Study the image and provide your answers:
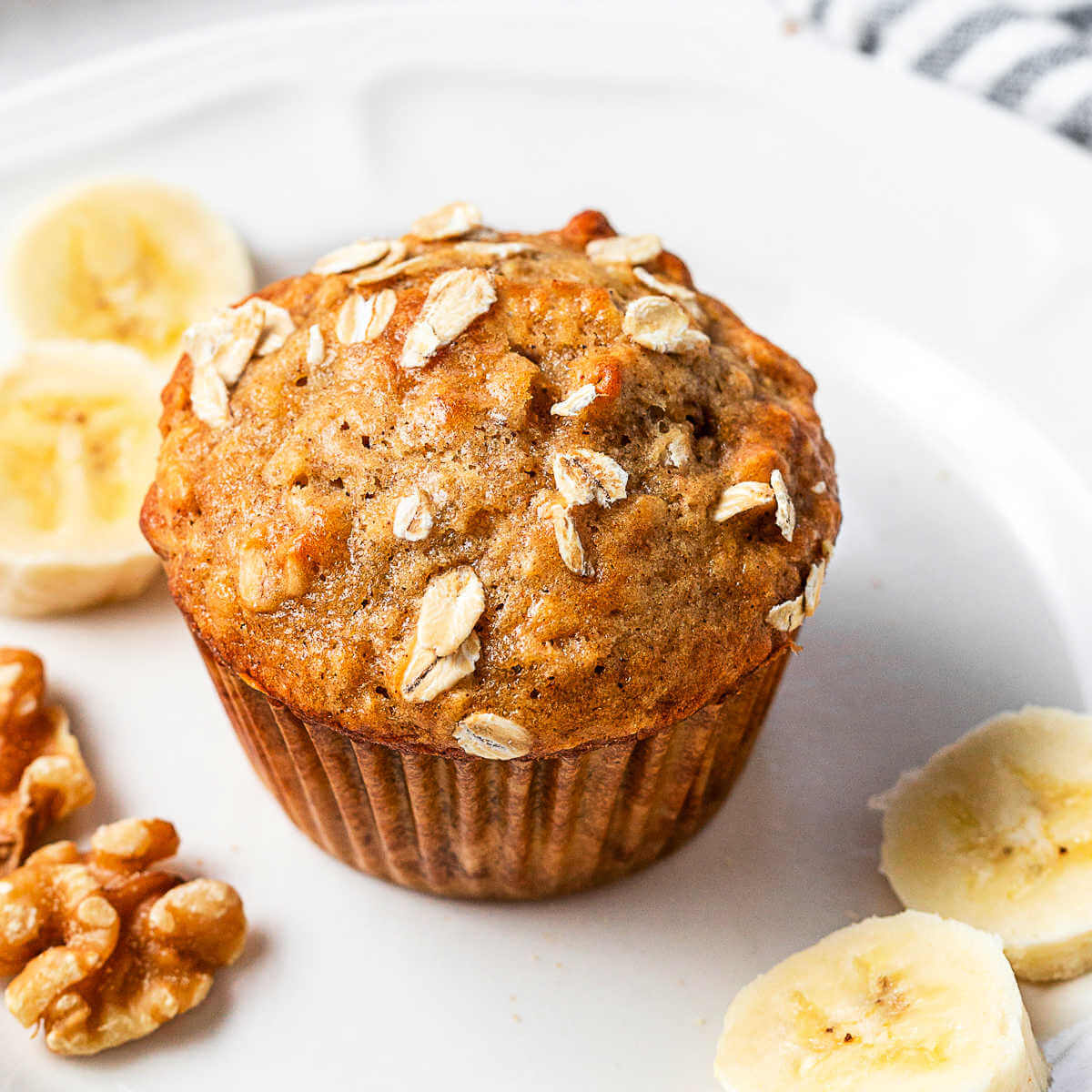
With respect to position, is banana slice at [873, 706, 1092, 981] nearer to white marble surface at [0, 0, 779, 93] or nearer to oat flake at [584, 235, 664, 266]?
oat flake at [584, 235, 664, 266]

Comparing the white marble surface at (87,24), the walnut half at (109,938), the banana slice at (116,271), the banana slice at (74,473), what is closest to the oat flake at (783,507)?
the walnut half at (109,938)

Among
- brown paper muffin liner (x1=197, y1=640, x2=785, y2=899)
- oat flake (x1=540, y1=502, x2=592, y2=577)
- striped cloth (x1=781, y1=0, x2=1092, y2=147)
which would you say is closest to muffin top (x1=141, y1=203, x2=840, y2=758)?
oat flake (x1=540, y1=502, x2=592, y2=577)

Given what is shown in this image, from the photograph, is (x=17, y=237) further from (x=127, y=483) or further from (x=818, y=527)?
(x=818, y=527)

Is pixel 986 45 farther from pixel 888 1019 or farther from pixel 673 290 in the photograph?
pixel 888 1019

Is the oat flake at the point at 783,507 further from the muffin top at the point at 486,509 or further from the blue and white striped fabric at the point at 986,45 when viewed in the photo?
the blue and white striped fabric at the point at 986,45

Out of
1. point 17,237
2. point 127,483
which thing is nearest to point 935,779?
point 127,483

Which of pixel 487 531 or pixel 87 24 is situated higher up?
pixel 487 531

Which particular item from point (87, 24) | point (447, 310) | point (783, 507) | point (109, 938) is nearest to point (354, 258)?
point (447, 310)
